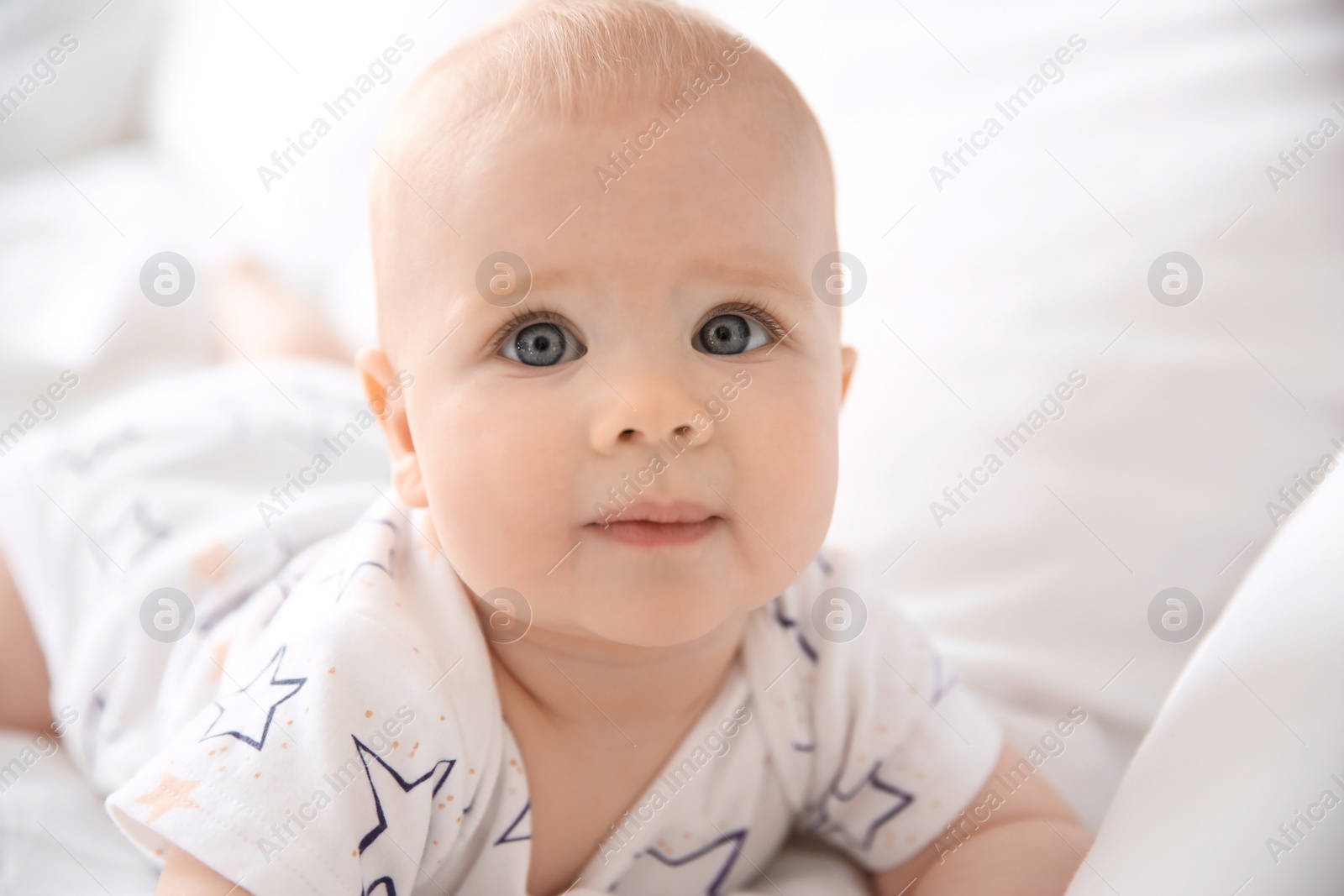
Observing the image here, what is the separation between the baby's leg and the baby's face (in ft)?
2.18

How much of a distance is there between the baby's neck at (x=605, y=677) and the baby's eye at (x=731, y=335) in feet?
0.78

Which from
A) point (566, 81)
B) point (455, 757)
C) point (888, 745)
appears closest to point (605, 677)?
point (455, 757)

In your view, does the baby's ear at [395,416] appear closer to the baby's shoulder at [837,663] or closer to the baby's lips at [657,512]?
the baby's lips at [657,512]

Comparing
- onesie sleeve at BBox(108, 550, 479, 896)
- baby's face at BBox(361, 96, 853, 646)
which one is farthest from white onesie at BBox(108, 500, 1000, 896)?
baby's face at BBox(361, 96, 853, 646)

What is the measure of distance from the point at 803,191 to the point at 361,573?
0.45m

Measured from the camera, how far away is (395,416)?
2.87 feet

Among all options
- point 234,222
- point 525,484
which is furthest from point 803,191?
point 234,222

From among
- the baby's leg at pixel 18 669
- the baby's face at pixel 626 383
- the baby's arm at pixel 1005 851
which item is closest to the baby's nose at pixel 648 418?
the baby's face at pixel 626 383

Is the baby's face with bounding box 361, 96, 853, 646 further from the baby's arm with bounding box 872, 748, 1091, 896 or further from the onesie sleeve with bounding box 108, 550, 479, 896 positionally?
the baby's arm with bounding box 872, 748, 1091, 896

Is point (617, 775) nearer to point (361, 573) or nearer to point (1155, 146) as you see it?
point (361, 573)

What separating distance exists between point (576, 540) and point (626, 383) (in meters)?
0.11

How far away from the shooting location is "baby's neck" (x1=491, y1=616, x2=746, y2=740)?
0.86 meters

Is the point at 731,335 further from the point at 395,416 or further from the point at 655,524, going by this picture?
the point at 395,416

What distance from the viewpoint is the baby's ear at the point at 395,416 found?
2.84 ft
